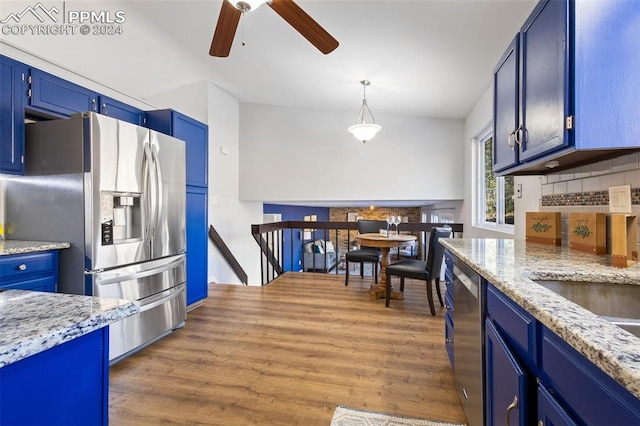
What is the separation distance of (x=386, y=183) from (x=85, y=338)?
4625mm

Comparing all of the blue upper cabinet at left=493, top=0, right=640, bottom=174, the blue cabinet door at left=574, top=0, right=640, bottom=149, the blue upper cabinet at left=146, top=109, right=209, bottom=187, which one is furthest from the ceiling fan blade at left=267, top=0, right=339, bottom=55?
the blue upper cabinet at left=146, top=109, right=209, bottom=187

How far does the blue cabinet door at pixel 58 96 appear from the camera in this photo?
218 centimetres

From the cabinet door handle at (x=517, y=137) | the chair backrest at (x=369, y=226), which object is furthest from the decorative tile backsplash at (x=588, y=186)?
the chair backrest at (x=369, y=226)

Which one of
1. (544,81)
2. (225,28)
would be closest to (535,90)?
(544,81)

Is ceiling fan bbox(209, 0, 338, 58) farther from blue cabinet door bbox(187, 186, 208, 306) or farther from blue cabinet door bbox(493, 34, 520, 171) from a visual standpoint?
blue cabinet door bbox(187, 186, 208, 306)

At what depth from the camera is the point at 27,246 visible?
189cm

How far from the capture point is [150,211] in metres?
2.47

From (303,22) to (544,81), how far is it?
1.38 m

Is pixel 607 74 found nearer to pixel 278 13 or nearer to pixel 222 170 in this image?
pixel 278 13

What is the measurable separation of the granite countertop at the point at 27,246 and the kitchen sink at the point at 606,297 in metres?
2.63

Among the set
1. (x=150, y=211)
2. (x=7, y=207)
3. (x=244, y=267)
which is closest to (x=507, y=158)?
(x=150, y=211)

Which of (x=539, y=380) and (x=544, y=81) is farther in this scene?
(x=544, y=81)

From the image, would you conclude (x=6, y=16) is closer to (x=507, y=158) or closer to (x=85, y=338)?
(x=85, y=338)

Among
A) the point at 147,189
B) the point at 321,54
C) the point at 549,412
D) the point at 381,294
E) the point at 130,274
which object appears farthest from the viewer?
the point at 381,294
